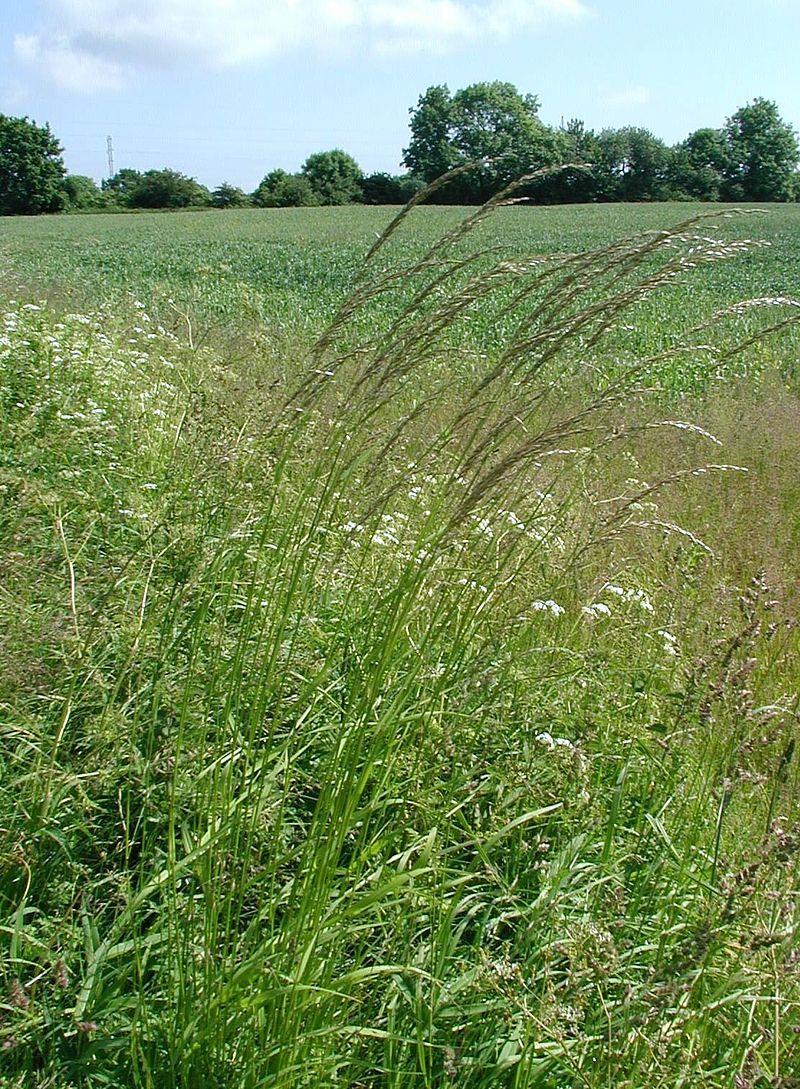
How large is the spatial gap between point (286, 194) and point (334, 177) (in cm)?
1114

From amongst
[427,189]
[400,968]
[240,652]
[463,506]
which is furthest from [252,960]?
[427,189]

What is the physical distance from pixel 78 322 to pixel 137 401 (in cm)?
197

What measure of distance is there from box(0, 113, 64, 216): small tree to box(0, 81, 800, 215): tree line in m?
0.07

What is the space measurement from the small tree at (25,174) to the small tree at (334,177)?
1909 centimetres

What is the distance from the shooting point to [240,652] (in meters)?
1.92

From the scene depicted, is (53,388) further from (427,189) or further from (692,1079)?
(692,1079)

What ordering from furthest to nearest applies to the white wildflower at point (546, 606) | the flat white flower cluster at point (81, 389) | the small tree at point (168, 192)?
the small tree at point (168, 192) < the flat white flower cluster at point (81, 389) < the white wildflower at point (546, 606)

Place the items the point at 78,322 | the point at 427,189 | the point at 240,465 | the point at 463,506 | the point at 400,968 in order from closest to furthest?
the point at 400,968 → the point at 463,506 → the point at 427,189 → the point at 240,465 → the point at 78,322

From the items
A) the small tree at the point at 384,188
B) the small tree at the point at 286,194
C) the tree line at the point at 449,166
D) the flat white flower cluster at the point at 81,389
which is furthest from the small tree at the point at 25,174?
the flat white flower cluster at the point at 81,389

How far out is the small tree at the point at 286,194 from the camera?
2559 inches

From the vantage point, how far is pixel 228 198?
6719cm

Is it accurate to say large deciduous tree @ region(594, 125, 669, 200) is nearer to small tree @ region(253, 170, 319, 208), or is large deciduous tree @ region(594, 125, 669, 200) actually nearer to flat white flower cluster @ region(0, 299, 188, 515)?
small tree @ region(253, 170, 319, 208)

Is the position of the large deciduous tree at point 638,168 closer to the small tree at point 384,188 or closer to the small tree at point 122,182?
the small tree at point 384,188

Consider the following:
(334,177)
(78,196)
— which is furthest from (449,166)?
(78,196)
